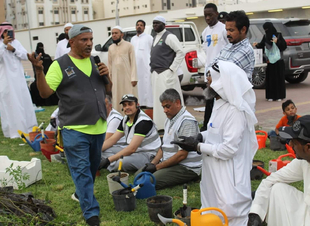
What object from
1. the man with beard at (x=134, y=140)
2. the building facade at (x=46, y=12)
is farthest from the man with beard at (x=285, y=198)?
the building facade at (x=46, y=12)

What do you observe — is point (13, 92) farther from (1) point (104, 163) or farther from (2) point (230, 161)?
(2) point (230, 161)

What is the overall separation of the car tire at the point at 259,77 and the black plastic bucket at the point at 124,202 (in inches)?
344

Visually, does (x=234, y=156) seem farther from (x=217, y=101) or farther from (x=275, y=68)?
(x=275, y=68)

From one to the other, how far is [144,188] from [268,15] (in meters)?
30.4

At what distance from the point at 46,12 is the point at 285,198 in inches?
3920

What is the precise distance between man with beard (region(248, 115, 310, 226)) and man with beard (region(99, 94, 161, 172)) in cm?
245

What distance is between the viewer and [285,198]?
125 inches

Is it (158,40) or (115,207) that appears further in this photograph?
(158,40)

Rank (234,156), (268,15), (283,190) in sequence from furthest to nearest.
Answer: (268,15) → (234,156) → (283,190)

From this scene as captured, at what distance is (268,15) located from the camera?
3253cm

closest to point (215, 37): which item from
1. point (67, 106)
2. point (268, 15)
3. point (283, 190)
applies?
point (67, 106)

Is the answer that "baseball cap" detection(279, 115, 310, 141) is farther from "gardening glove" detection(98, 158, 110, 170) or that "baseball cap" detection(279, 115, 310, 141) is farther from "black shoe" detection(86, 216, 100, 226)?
"gardening glove" detection(98, 158, 110, 170)

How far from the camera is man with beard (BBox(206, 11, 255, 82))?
4719 mm

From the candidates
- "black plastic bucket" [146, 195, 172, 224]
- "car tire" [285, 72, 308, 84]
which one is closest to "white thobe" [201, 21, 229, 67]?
"black plastic bucket" [146, 195, 172, 224]
